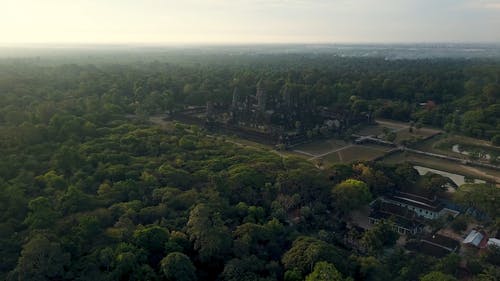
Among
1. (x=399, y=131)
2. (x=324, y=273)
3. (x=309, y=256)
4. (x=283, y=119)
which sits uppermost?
(x=324, y=273)

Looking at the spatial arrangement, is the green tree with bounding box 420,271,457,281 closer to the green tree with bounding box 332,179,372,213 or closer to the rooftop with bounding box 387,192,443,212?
the green tree with bounding box 332,179,372,213

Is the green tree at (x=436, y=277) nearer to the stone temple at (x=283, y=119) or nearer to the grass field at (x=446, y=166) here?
the grass field at (x=446, y=166)

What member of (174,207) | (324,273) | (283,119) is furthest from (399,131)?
(324,273)

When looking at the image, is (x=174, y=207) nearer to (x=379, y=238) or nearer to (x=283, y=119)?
(x=379, y=238)

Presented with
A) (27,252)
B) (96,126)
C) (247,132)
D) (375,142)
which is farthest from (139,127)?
(375,142)

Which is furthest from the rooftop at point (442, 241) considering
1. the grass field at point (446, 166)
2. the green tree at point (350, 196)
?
the grass field at point (446, 166)

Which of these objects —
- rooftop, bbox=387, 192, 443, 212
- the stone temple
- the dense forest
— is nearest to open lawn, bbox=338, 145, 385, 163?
the stone temple

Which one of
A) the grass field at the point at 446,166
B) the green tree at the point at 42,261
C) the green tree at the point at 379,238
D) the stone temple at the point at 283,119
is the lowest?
the grass field at the point at 446,166

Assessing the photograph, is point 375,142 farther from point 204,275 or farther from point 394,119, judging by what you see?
point 204,275

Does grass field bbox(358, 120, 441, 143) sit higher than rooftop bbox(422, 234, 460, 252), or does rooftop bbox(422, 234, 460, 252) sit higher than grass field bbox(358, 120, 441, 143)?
rooftop bbox(422, 234, 460, 252)

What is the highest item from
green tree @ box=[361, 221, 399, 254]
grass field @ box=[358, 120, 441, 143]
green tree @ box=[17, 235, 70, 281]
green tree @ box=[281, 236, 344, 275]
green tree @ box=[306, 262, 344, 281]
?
green tree @ box=[17, 235, 70, 281]

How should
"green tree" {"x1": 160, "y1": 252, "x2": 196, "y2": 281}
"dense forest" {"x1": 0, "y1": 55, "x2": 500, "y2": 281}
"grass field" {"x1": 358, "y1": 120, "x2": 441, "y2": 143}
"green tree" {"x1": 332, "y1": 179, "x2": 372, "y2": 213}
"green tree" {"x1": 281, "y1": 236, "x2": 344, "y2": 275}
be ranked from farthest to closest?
1. "grass field" {"x1": 358, "y1": 120, "x2": 441, "y2": 143}
2. "green tree" {"x1": 332, "y1": 179, "x2": 372, "y2": 213}
3. "green tree" {"x1": 281, "y1": 236, "x2": 344, "y2": 275}
4. "dense forest" {"x1": 0, "y1": 55, "x2": 500, "y2": 281}
5. "green tree" {"x1": 160, "y1": 252, "x2": 196, "y2": 281}
